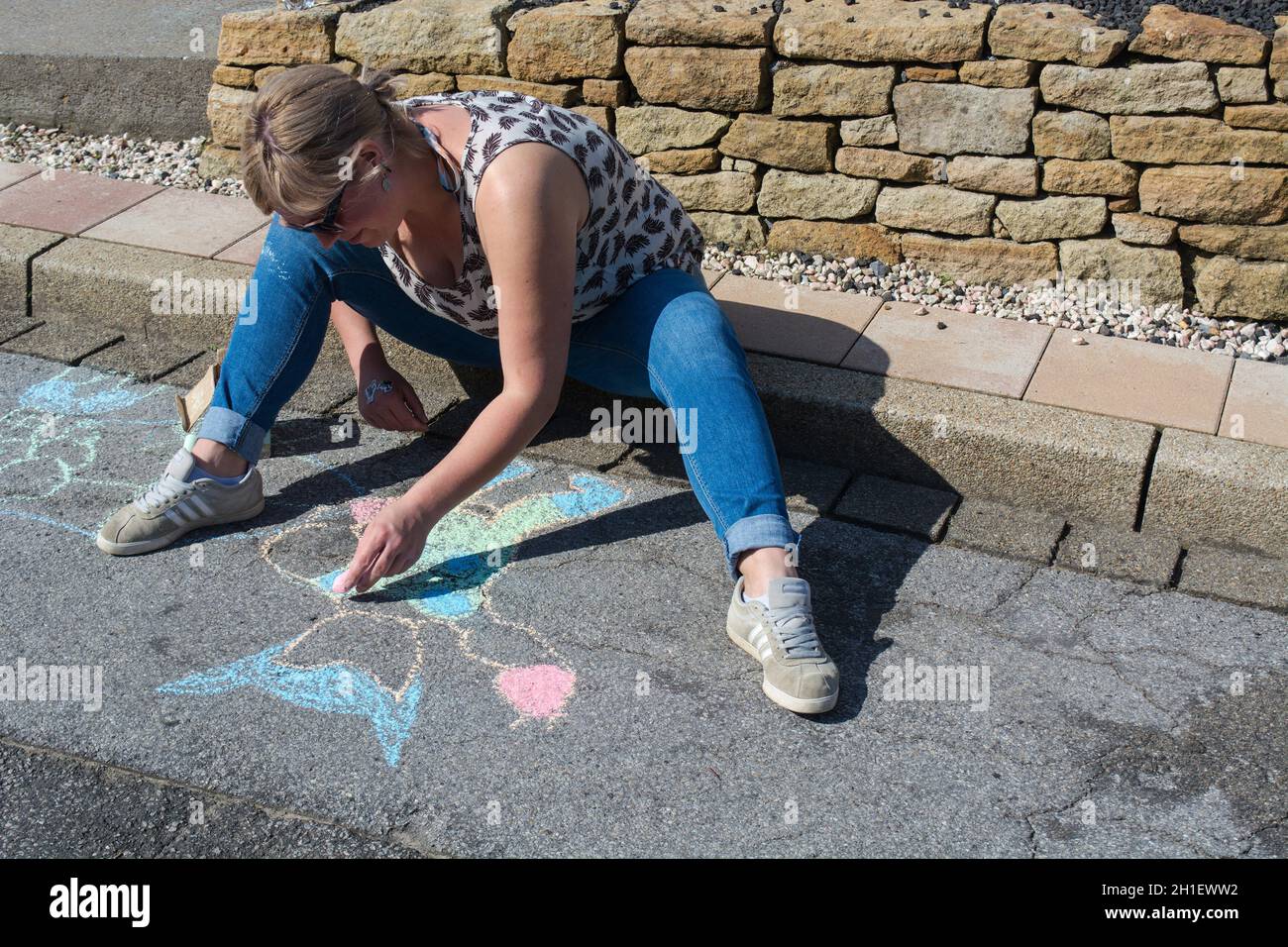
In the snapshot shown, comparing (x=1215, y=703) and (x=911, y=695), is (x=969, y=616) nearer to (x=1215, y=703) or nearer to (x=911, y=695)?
(x=911, y=695)

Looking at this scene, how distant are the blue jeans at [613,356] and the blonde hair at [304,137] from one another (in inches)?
21.4

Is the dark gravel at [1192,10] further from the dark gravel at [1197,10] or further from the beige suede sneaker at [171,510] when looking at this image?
the beige suede sneaker at [171,510]

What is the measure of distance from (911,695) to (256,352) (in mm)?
1620

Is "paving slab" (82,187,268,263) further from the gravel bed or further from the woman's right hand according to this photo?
the woman's right hand

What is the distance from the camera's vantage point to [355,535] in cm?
277

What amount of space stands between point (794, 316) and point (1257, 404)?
3.74 feet

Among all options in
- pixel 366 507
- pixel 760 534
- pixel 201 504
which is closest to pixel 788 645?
pixel 760 534

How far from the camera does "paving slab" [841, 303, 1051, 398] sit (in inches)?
118

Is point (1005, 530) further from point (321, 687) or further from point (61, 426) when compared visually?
point (61, 426)

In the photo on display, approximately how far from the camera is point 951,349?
3137mm

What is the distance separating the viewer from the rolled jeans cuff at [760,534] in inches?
94.3

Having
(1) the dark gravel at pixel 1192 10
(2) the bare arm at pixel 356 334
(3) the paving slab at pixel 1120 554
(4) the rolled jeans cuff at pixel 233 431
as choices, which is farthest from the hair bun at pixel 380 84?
(1) the dark gravel at pixel 1192 10
